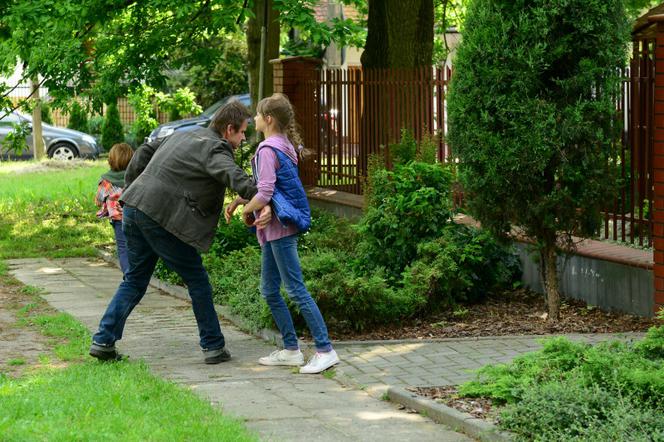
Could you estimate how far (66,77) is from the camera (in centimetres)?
1509

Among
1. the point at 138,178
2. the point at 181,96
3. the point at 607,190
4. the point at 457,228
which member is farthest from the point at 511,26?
the point at 181,96

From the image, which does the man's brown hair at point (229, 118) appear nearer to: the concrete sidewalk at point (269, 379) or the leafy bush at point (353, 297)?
the leafy bush at point (353, 297)

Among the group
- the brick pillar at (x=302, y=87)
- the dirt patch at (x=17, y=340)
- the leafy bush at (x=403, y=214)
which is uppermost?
the brick pillar at (x=302, y=87)

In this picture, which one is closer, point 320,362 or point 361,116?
point 320,362

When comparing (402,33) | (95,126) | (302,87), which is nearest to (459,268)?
(402,33)

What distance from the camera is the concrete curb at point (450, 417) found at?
18.7ft

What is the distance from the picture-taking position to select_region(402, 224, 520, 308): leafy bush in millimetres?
9367

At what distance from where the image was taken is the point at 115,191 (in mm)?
10828

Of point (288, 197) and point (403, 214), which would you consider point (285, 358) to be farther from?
point (403, 214)

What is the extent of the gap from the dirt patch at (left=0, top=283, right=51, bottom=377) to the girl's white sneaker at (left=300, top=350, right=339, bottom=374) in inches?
75.6

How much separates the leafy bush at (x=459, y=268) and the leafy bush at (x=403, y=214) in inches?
6.3

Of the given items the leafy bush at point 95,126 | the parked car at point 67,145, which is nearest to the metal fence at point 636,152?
Result: the parked car at point 67,145

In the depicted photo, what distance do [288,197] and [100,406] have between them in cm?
209

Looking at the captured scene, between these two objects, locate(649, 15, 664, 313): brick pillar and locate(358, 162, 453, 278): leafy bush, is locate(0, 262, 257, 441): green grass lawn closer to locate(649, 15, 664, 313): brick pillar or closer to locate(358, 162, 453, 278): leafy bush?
locate(358, 162, 453, 278): leafy bush
